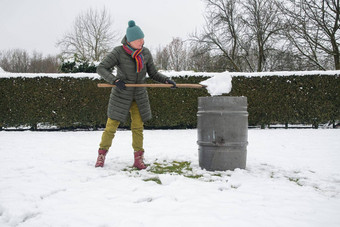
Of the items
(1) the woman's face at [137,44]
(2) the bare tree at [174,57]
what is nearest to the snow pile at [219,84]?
(1) the woman's face at [137,44]

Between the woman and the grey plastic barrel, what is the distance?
Result: 91 centimetres

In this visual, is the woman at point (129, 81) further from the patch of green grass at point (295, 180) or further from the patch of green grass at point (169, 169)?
the patch of green grass at point (295, 180)

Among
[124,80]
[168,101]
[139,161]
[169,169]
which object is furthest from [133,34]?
[168,101]

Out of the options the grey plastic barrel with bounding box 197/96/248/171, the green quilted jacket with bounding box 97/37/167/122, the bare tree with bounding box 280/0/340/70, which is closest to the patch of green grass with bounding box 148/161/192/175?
the grey plastic barrel with bounding box 197/96/248/171

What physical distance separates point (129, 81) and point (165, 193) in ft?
5.75

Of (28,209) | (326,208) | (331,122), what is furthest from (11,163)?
(331,122)

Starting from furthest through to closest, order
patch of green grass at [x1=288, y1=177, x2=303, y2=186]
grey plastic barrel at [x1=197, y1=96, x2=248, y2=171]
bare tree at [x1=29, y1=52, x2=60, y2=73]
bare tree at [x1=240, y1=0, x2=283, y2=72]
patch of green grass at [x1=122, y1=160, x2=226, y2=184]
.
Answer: bare tree at [x1=29, y1=52, x2=60, y2=73], bare tree at [x1=240, y1=0, x2=283, y2=72], grey plastic barrel at [x1=197, y1=96, x2=248, y2=171], patch of green grass at [x1=122, y1=160, x2=226, y2=184], patch of green grass at [x1=288, y1=177, x2=303, y2=186]

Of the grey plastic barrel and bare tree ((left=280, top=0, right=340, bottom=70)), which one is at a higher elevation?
A: bare tree ((left=280, top=0, right=340, bottom=70))

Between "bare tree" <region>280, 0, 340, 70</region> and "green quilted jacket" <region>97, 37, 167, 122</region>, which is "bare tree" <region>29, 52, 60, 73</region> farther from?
"green quilted jacket" <region>97, 37, 167, 122</region>

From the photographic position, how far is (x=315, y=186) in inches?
125

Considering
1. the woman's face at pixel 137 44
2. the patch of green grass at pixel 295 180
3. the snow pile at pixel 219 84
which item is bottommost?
the patch of green grass at pixel 295 180

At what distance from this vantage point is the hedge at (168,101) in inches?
358

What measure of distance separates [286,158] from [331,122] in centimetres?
588

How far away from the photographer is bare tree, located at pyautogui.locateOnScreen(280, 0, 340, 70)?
45.1 ft
